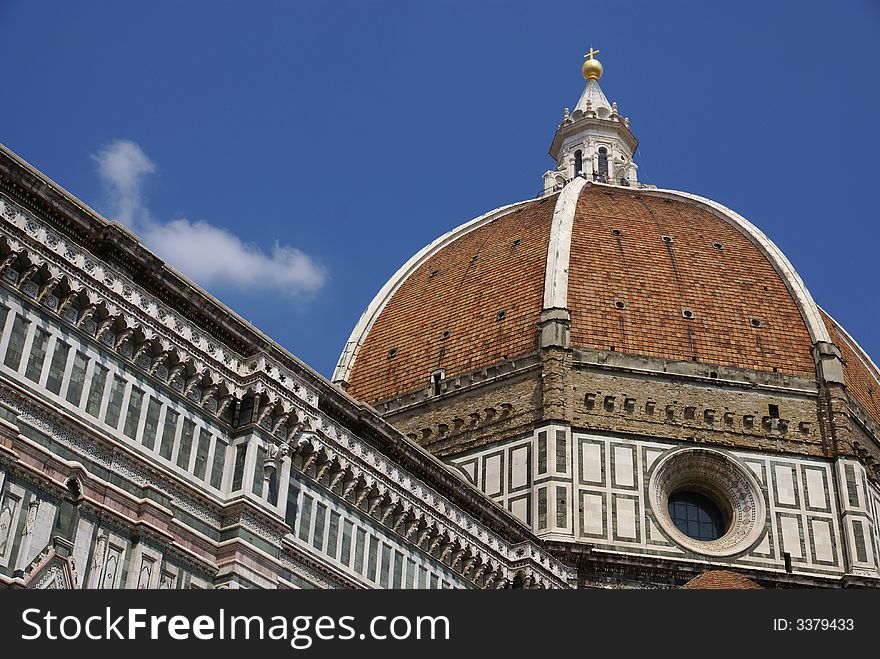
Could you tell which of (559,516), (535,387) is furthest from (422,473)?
(535,387)

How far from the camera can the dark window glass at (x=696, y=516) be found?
3728 cm

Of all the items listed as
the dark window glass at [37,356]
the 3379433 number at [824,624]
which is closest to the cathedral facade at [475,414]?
the dark window glass at [37,356]

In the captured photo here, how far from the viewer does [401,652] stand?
14.0m

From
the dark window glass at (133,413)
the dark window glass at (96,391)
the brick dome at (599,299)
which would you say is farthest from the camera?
the brick dome at (599,299)

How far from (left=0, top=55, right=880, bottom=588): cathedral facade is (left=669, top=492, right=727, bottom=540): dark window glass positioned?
10cm

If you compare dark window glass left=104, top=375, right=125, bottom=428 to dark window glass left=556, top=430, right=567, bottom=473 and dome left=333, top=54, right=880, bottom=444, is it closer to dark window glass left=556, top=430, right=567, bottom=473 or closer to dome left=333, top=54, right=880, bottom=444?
dark window glass left=556, top=430, right=567, bottom=473

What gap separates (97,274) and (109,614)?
787 centimetres

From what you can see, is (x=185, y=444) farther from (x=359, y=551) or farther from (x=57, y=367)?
(x=359, y=551)

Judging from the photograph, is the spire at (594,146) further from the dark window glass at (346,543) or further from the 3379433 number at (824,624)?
the 3379433 number at (824,624)

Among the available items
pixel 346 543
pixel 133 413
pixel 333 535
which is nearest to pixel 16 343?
pixel 133 413

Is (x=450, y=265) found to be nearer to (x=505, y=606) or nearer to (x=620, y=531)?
(x=620, y=531)

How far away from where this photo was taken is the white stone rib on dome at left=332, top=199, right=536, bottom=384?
44250mm

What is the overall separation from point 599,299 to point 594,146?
54.2ft

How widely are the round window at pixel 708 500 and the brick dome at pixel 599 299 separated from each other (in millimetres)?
3358
